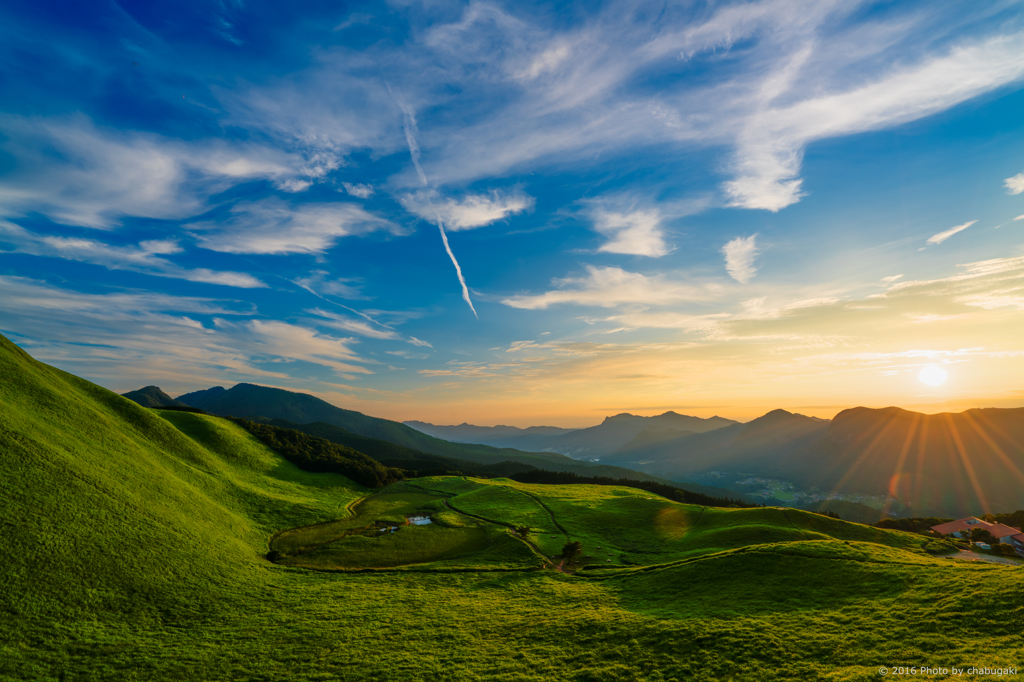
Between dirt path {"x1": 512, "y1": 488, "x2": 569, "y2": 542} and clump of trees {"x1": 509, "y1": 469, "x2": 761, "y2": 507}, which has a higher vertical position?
dirt path {"x1": 512, "y1": 488, "x2": 569, "y2": 542}

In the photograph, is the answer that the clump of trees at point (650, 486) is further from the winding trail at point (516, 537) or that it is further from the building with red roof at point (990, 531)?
the winding trail at point (516, 537)

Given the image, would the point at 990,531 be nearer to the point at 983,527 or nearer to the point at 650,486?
the point at 983,527

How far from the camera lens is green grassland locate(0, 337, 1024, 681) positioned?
87.5 ft

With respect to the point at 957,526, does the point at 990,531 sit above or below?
above

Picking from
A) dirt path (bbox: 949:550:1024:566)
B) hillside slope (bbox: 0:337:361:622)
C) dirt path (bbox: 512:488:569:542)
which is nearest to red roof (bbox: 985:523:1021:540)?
dirt path (bbox: 949:550:1024:566)

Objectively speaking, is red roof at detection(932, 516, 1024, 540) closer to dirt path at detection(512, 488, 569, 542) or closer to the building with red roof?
the building with red roof

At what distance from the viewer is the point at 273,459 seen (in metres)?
107

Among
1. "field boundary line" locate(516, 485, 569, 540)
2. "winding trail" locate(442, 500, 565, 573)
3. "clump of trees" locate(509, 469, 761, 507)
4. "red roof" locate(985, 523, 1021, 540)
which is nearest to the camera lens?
"winding trail" locate(442, 500, 565, 573)

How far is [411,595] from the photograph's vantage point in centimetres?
4272

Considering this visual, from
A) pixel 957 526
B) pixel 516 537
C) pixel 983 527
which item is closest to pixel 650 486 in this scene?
pixel 957 526

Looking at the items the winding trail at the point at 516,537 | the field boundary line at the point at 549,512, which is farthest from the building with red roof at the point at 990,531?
the winding trail at the point at 516,537

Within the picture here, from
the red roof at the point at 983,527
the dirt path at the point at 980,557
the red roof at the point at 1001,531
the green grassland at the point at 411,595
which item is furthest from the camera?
the red roof at the point at 983,527

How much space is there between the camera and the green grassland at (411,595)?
2666cm

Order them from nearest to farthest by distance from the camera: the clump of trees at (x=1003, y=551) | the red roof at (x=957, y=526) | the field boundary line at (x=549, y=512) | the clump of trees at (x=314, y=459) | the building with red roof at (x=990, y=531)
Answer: the clump of trees at (x=1003, y=551), the building with red roof at (x=990, y=531), the field boundary line at (x=549, y=512), the red roof at (x=957, y=526), the clump of trees at (x=314, y=459)
